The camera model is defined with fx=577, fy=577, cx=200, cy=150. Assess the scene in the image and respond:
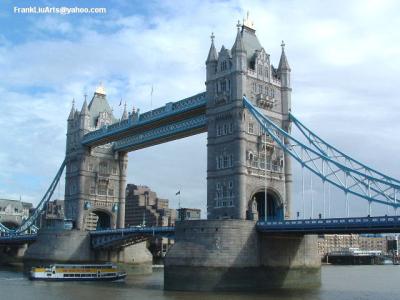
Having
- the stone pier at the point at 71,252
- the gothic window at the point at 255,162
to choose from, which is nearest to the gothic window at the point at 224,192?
the gothic window at the point at 255,162

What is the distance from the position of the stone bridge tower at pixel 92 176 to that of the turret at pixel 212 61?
2748cm

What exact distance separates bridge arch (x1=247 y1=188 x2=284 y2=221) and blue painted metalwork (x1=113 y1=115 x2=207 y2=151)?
979cm

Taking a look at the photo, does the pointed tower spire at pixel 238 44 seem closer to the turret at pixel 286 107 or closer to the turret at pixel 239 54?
the turret at pixel 239 54

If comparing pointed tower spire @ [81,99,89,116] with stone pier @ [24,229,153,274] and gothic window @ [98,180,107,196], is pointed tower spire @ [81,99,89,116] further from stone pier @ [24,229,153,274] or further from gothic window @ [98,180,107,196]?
stone pier @ [24,229,153,274]

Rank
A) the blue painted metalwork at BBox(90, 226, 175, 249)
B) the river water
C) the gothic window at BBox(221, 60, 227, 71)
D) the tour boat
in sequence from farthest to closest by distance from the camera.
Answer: the blue painted metalwork at BBox(90, 226, 175, 249), the tour boat, the gothic window at BBox(221, 60, 227, 71), the river water

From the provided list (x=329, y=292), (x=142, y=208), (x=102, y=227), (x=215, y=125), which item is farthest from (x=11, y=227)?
(x=329, y=292)

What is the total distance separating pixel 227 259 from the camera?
48844 mm

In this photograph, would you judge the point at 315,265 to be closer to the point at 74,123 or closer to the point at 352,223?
the point at 352,223

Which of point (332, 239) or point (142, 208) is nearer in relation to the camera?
point (142, 208)

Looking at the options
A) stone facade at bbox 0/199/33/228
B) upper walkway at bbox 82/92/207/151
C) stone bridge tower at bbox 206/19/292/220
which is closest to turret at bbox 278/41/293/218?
stone bridge tower at bbox 206/19/292/220

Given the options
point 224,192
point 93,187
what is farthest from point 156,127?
point 224,192

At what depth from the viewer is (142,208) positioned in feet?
534

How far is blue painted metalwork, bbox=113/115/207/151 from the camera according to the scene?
63.8 m

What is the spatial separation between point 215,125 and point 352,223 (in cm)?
1913
